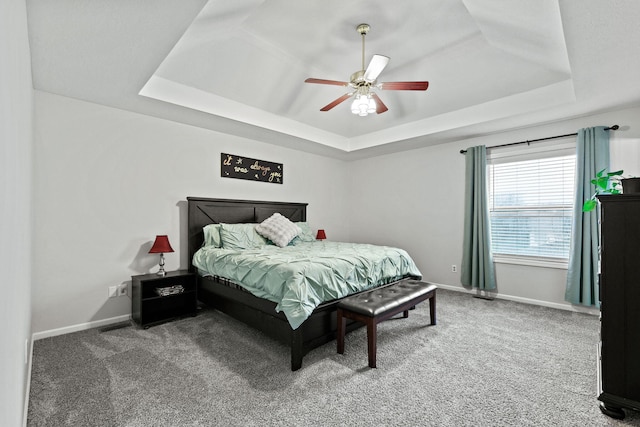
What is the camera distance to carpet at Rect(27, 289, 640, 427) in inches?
70.5

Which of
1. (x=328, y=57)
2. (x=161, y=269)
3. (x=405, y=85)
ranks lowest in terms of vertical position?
(x=161, y=269)

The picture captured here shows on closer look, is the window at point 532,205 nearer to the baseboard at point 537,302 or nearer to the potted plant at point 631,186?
Result: the baseboard at point 537,302

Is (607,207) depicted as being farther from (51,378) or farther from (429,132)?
(51,378)

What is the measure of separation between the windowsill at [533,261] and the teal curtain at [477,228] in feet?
0.56

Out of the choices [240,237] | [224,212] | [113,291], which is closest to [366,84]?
[240,237]

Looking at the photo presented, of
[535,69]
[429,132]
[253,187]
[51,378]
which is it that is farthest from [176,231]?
[535,69]

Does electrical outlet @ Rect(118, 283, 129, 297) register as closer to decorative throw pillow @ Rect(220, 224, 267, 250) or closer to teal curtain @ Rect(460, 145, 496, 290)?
decorative throw pillow @ Rect(220, 224, 267, 250)

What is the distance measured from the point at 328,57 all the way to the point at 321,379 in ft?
10.5

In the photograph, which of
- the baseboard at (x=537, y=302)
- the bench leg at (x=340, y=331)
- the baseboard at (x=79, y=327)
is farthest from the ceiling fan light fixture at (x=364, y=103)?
the baseboard at (x=79, y=327)

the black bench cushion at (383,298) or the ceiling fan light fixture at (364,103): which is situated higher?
the ceiling fan light fixture at (364,103)

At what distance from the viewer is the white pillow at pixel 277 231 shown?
13.6ft

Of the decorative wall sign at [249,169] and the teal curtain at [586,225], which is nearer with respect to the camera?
the teal curtain at [586,225]

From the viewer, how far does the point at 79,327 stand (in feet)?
10.2

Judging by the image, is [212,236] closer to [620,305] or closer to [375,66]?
[375,66]
